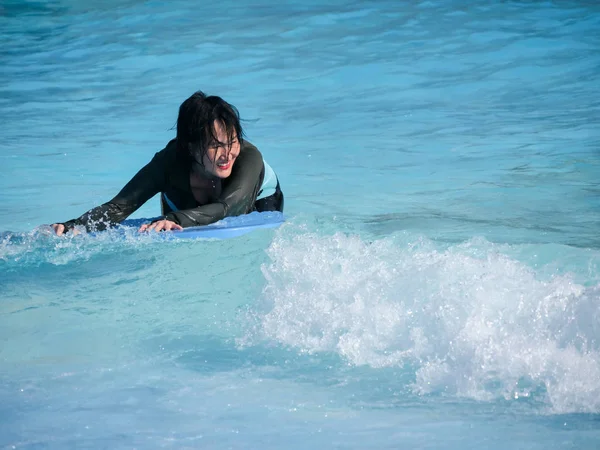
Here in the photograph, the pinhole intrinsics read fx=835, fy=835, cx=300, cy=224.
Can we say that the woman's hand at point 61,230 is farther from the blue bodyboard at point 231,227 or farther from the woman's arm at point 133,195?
the blue bodyboard at point 231,227

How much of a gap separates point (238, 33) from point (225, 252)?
9139 millimetres

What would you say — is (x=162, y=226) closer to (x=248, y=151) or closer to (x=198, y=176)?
(x=198, y=176)

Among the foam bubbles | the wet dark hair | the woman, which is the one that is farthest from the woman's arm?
the foam bubbles

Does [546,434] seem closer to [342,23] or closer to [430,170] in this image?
[430,170]

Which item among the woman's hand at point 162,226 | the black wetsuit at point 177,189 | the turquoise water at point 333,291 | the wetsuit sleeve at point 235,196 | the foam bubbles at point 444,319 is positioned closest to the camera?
the turquoise water at point 333,291

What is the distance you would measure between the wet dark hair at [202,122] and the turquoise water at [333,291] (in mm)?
495

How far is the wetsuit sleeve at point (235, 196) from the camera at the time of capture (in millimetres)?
4074

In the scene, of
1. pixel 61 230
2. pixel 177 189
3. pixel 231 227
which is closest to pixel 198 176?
pixel 177 189

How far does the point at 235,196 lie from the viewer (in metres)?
4.19

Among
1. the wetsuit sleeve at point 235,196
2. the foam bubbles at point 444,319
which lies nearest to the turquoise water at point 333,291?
the foam bubbles at point 444,319

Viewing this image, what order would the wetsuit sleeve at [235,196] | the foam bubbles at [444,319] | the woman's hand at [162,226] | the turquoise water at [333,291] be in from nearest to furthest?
1. the turquoise water at [333,291]
2. the foam bubbles at [444,319]
3. the woman's hand at [162,226]
4. the wetsuit sleeve at [235,196]

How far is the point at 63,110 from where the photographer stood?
31.9 ft

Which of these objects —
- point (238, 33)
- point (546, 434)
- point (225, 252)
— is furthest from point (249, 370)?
point (238, 33)

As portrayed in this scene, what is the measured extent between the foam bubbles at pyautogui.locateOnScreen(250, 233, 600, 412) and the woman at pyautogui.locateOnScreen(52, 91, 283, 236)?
0.57 meters
